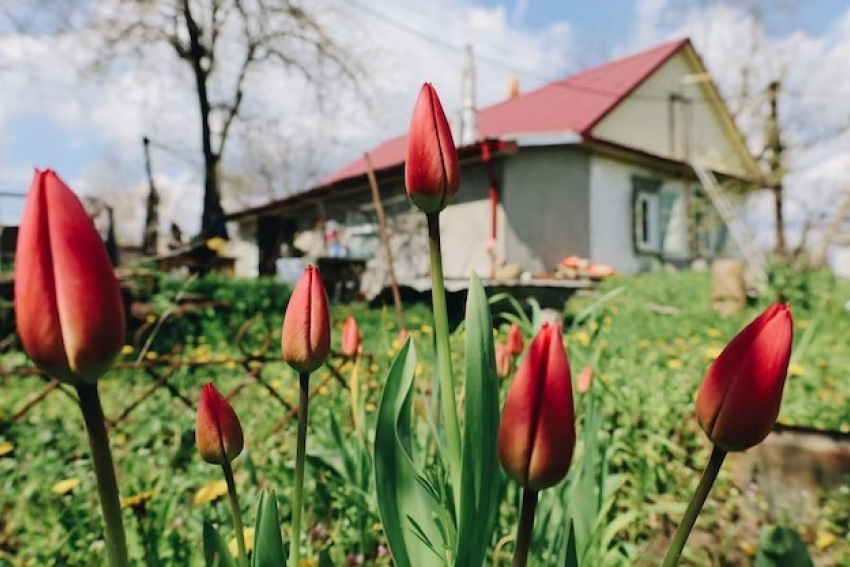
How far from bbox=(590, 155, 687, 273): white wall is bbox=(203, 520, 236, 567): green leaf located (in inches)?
402

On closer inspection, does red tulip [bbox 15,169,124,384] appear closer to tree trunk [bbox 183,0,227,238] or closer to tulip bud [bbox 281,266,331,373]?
tulip bud [bbox 281,266,331,373]

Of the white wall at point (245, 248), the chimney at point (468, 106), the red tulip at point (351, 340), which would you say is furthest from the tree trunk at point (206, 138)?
the red tulip at point (351, 340)

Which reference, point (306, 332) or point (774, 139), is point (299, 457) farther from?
point (774, 139)

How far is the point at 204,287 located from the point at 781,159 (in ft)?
45.1

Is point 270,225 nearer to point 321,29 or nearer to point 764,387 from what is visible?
point 321,29

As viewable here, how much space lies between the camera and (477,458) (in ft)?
1.92

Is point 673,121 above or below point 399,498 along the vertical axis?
above


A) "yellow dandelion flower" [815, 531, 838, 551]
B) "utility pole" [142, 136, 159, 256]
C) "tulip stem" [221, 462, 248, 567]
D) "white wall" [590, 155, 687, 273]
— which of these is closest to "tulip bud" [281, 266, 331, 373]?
"tulip stem" [221, 462, 248, 567]

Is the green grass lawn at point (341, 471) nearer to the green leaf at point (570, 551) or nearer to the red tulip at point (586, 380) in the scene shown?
the red tulip at point (586, 380)

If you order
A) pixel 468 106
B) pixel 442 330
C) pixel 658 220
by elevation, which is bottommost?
pixel 442 330

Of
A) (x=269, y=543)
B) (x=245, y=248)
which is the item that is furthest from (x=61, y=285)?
(x=245, y=248)

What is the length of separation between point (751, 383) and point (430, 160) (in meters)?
0.32

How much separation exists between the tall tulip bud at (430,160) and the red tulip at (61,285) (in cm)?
29

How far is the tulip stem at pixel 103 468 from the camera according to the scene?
391 mm
